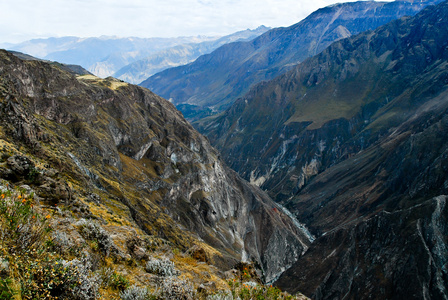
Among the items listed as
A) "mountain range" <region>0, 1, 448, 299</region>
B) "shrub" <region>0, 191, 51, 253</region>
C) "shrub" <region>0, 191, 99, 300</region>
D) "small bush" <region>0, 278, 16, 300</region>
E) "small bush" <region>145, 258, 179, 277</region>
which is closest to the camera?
"small bush" <region>0, 278, 16, 300</region>

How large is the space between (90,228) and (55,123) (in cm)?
4595

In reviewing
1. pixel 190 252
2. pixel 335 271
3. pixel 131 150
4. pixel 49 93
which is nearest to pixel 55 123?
pixel 49 93

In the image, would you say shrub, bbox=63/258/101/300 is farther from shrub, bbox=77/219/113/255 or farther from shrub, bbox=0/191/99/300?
shrub, bbox=77/219/113/255

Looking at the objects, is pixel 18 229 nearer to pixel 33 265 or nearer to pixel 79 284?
pixel 33 265

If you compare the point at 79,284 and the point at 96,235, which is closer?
the point at 79,284

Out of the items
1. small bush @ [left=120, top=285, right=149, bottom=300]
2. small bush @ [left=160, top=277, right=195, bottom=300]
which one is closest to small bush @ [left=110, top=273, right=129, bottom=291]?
small bush @ [left=120, top=285, right=149, bottom=300]

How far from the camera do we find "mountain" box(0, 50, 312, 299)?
491 inches

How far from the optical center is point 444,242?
60.0 m

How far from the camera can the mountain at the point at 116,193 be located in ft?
40.9

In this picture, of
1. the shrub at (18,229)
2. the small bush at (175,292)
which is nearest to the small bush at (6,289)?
the shrub at (18,229)

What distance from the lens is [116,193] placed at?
158ft

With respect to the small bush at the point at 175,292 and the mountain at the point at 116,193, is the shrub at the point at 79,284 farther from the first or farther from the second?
the small bush at the point at 175,292

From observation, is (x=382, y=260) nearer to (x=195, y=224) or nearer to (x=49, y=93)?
(x=195, y=224)

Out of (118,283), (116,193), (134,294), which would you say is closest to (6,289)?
(134,294)
